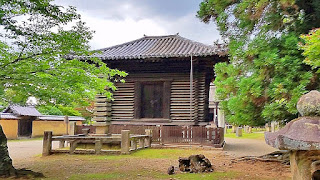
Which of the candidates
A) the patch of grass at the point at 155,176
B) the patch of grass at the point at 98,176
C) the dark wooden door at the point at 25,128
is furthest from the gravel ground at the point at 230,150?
the dark wooden door at the point at 25,128

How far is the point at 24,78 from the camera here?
675 cm

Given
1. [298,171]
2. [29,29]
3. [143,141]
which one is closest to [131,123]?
[143,141]

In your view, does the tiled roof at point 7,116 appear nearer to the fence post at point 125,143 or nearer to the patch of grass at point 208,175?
the fence post at point 125,143

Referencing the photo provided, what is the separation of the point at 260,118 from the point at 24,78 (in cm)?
A: 708

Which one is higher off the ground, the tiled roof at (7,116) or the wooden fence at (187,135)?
the tiled roof at (7,116)

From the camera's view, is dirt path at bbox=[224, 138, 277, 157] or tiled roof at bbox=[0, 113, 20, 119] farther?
tiled roof at bbox=[0, 113, 20, 119]

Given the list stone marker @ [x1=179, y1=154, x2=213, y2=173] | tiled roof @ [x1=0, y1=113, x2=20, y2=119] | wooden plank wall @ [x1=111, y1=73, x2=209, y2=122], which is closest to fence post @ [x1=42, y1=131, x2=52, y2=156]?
wooden plank wall @ [x1=111, y1=73, x2=209, y2=122]

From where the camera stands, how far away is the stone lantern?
361cm

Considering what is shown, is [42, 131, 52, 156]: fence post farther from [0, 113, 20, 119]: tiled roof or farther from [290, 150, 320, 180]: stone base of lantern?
[0, 113, 20, 119]: tiled roof

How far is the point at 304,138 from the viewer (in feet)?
11.9

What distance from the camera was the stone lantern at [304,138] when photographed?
3.61 metres

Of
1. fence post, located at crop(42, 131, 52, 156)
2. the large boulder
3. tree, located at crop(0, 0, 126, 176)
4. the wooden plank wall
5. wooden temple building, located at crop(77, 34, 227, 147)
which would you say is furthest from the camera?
the wooden plank wall

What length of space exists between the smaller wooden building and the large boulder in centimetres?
2731

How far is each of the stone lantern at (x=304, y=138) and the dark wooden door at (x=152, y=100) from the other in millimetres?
12764
